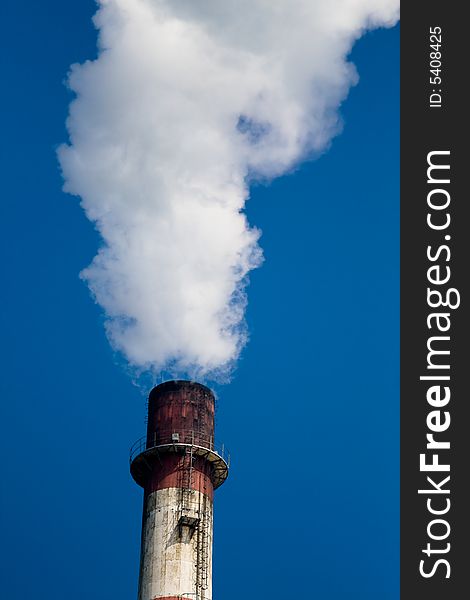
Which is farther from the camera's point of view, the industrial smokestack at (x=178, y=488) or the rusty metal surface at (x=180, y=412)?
the rusty metal surface at (x=180, y=412)

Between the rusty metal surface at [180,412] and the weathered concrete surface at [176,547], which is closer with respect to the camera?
the weathered concrete surface at [176,547]

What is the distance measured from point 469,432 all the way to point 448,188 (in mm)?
9497

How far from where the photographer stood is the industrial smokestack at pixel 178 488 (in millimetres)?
52844

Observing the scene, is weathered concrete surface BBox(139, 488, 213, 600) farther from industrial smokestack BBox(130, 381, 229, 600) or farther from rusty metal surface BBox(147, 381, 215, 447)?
rusty metal surface BBox(147, 381, 215, 447)

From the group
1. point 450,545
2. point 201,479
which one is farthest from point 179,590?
point 450,545

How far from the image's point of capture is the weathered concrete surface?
52438 millimetres

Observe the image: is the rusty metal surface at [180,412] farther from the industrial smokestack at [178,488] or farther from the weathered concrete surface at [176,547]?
the weathered concrete surface at [176,547]

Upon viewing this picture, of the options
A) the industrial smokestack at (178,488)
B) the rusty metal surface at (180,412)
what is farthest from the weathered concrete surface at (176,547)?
the rusty metal surface at (180,412)

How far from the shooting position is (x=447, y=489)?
32.1m

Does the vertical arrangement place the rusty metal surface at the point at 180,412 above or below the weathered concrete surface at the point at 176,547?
above

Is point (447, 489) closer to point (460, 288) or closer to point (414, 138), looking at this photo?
point (460, 288)

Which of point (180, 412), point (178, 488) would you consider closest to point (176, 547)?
point (178, 488)

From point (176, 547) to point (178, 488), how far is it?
3.77 meters

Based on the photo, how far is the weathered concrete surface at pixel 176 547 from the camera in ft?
172
